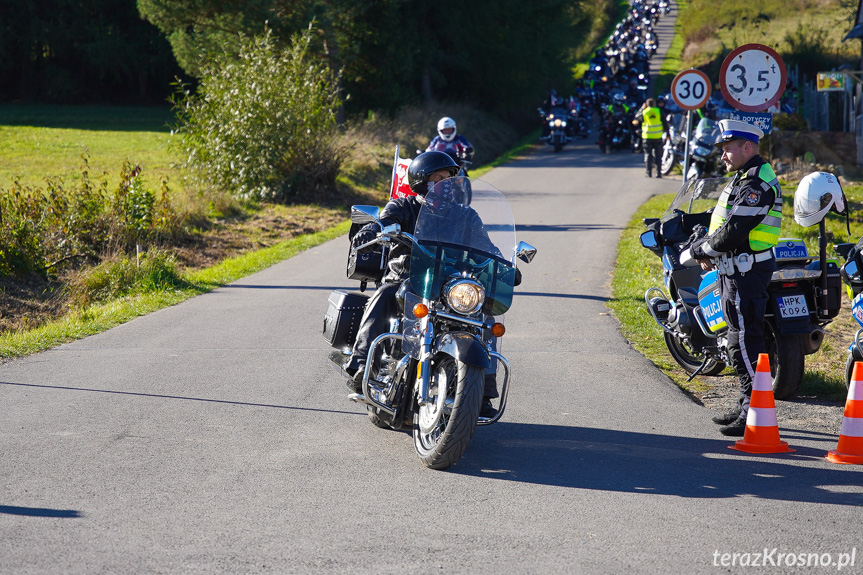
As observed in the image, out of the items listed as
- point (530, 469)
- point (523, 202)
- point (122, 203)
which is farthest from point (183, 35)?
point (530, 469)

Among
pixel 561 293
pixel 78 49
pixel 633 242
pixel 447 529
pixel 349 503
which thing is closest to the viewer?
pixel 447 529

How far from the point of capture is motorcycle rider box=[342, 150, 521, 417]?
217 inches

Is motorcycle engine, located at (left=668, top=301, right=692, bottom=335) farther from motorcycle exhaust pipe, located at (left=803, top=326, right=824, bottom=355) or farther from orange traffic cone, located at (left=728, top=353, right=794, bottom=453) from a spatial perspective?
orange traffic cone, located at (left=728, top=353, right=794, bottom=453)

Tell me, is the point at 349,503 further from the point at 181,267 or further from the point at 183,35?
the point at 183,35

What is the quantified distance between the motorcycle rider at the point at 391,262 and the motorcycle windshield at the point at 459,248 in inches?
8.6

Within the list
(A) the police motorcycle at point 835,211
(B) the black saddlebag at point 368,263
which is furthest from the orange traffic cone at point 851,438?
(B) the black saddlebag at point 368,263

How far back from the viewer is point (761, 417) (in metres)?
5.40

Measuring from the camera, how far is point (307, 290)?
11.1m

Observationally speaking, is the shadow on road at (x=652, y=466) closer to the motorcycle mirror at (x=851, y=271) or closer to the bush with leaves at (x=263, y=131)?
the motorcycle mirror at (x=851, y=271)

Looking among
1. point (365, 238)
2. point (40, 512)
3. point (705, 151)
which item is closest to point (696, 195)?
point (365, 238)

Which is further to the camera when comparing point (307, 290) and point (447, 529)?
point (307, 290)

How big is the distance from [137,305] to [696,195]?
21.3 ft

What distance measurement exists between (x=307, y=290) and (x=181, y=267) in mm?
3274

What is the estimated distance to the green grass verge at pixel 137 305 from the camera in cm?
857
